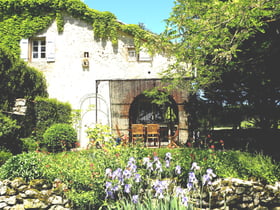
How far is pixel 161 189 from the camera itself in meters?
2.70

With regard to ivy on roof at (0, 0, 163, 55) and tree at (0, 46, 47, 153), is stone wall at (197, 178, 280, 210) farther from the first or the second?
ivy on roof at (0, 0, 163, 55)

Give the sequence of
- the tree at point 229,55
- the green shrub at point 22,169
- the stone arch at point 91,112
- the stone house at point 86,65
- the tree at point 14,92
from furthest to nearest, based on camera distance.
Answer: the stone house at point 86,65 → the stone arch at point 91,112 → the tree at point 14,92 → the green shrub at point 22,169 → the tree at point 229,55

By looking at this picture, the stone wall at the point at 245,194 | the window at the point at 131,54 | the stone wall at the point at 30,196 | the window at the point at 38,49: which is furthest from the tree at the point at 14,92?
the stone wall at the point at 245,194

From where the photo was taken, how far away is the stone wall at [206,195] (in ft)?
14.0

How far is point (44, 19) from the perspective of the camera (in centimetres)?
1177

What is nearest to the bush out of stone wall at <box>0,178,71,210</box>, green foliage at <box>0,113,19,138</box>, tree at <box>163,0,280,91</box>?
green foliage at <box>0,113,19,138</box>

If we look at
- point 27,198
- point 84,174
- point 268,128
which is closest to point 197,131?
point 268,128

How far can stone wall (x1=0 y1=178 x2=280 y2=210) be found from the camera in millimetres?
4271

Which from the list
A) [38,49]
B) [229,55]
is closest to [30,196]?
[229,55]

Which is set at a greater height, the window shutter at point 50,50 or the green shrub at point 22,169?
the window shutter at point 50,50

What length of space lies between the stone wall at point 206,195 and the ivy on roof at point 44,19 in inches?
335

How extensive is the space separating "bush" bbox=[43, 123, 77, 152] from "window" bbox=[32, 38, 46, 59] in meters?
4.80

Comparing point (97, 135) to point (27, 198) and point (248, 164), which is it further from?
point (248, 164)

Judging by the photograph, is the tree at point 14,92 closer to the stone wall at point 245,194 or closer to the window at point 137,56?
the window at point 137,56
